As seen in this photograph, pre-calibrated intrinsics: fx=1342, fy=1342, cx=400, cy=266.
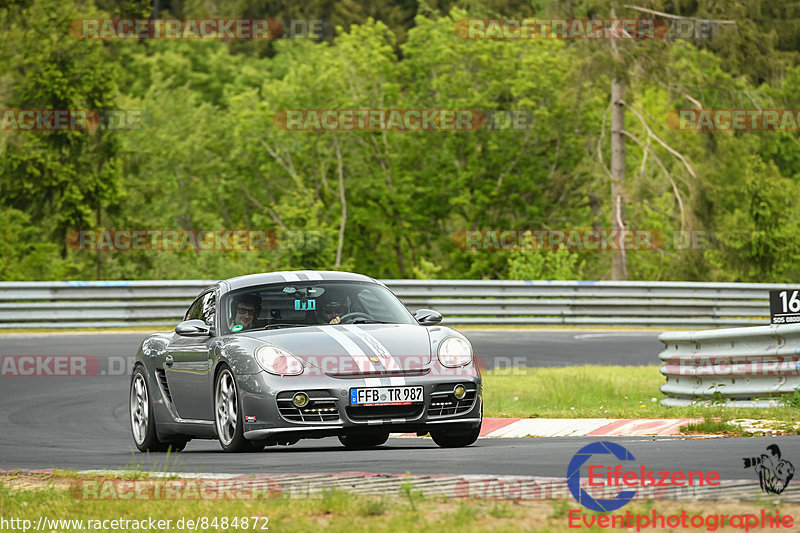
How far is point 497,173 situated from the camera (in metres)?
49.6

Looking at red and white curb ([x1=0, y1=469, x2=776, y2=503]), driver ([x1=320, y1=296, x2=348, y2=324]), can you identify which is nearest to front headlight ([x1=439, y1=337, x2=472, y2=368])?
driver ([x1=320, y1=296, x2=348, y2=324])

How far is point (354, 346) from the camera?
9789mm

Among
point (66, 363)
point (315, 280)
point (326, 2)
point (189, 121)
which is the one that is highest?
point (326, 2)

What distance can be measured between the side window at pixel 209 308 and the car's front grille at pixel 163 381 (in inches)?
22.7

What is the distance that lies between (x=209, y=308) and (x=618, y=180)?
91.9ft

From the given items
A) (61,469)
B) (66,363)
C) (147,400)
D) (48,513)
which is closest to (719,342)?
(147,400)

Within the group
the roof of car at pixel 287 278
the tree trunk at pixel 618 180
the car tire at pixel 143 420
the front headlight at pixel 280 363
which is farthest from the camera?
the tree trunk at pixel 618 180

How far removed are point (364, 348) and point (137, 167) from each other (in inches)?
1487

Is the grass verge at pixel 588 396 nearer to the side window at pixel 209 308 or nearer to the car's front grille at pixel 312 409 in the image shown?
the car's front grille at pixel 312 409

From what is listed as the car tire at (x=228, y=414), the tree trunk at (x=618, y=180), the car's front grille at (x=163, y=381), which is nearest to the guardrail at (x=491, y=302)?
the tree trunk at (x=618, y=180)

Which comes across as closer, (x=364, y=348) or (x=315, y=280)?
(x=364, y=348)

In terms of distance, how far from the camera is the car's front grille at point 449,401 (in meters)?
9.79

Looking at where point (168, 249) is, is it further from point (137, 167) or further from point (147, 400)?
point (147, 400)

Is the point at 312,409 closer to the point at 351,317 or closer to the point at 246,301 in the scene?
the point at 351,317
